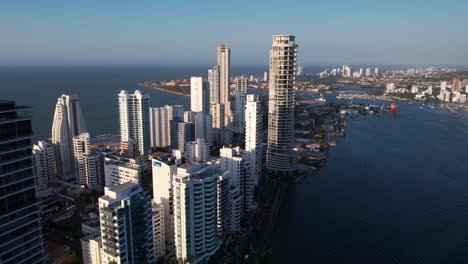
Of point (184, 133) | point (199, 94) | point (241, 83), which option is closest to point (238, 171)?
point (184, 133)

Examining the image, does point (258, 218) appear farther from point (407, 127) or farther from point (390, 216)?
point (407, 127)

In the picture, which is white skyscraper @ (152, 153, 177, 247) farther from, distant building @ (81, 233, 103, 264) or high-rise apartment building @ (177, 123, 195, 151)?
high-rise apartment building @ (177, 123, 195, 151)

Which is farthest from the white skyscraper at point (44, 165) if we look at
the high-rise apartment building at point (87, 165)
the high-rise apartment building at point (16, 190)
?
the high-rise apartment building at point (16, 190)

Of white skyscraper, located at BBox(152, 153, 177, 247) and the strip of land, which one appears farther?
the strip of land

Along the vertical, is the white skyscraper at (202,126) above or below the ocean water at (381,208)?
above


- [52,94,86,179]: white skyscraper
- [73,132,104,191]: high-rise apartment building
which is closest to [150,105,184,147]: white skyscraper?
[52,94,86,179]: white skyscraper

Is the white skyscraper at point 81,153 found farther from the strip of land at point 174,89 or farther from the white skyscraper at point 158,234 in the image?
the strip of land at point 174,89
